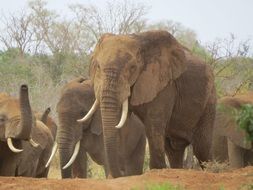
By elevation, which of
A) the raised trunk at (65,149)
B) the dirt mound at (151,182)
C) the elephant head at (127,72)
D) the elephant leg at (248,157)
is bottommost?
the dirt mound at (151,182)

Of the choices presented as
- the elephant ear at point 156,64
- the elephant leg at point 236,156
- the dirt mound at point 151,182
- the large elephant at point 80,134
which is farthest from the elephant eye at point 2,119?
the elephant leg at point 236,156

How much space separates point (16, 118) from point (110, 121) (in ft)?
4.24

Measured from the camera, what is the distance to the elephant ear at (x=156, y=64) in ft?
29.7

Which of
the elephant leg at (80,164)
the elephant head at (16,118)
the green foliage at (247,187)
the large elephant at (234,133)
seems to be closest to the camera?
the green foliage at (247,187)

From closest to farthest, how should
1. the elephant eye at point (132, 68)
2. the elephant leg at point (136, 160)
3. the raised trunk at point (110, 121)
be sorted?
the raised trunk at point (110, 121) < the elephant eye at point (132, 68) < the elephant leg at point (136, 160)

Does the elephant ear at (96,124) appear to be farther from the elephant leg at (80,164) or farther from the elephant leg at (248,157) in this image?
the elephant leg at (248,157)

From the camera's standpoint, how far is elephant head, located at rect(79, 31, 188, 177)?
27.5 feet

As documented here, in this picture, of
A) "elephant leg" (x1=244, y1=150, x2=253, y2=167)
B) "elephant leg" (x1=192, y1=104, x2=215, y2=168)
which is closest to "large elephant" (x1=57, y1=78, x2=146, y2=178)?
"elephant leg" (x1=192, y1=104, x2=215, y2=168)

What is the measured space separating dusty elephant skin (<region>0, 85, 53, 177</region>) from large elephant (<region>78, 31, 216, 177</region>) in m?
0.76

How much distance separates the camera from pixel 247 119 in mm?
6203

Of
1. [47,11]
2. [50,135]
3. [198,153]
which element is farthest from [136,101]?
[47,11]

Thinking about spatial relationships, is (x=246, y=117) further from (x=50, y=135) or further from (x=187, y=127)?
(x=50, y=135)

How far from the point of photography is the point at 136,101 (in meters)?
8.96

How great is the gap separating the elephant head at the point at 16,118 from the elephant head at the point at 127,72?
2.17 ft
